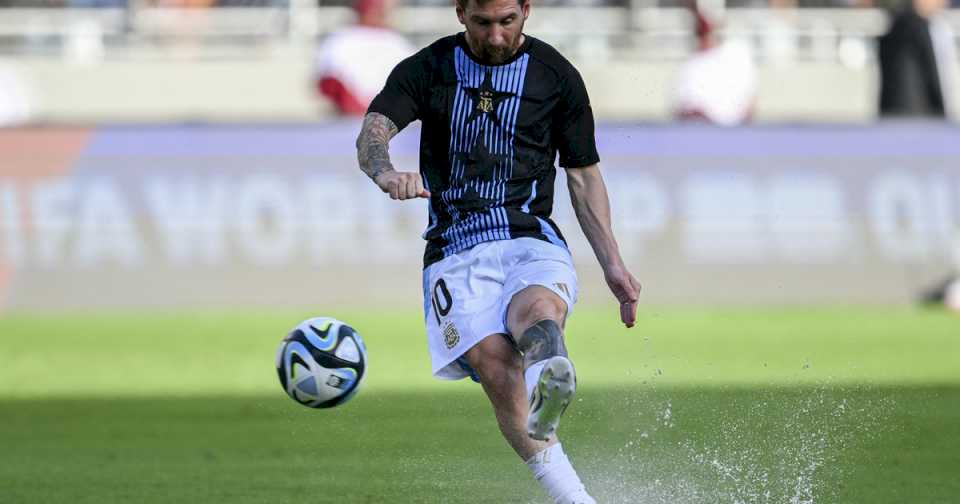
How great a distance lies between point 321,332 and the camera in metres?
7.24

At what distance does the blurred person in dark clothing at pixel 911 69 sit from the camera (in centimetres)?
1656

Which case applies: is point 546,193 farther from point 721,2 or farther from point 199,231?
point 721,2

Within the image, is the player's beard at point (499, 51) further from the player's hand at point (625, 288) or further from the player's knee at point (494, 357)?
the player's knee at point (494, 357)

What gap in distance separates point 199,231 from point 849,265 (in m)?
5.83

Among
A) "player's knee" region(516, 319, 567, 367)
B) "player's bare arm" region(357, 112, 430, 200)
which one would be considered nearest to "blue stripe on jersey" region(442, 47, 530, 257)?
"player's bare arm" region(357, 112, 430, 200)

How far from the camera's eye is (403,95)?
654 cm

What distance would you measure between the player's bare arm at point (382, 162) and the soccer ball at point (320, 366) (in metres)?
1.06

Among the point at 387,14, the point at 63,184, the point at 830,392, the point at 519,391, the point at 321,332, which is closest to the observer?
the point at 519,391

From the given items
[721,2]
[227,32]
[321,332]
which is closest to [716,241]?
[321,332]

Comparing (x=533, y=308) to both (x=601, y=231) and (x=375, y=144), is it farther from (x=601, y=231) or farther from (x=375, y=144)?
(x=375, y=144)

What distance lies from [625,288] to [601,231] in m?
0.25

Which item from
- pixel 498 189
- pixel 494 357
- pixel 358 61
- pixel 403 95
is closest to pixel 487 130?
pixel 498 189

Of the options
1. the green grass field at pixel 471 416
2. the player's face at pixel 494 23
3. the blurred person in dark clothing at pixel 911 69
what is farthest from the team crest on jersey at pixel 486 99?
the blurred person in dark clothing at pixel 911 69

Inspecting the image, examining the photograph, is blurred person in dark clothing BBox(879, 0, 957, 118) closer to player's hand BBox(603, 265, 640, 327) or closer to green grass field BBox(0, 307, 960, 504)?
green grass field BBox(0, 307, 960, 504)
